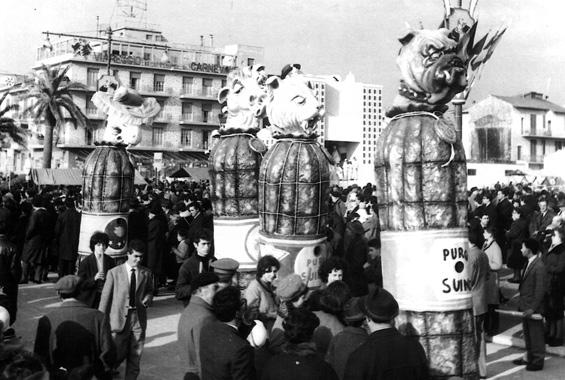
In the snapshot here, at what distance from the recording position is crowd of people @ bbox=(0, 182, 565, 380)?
15.9ft

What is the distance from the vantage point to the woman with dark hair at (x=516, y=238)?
1409cm

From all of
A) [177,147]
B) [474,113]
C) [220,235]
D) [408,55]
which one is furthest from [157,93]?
[408,55]

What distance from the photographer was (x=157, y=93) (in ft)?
191

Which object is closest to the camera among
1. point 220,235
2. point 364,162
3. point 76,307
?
point 76,307

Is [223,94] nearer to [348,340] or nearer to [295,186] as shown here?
[295,186]

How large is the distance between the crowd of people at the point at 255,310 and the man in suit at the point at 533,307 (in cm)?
1

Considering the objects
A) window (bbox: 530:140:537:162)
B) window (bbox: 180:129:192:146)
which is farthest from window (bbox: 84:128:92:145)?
window (bbox: 530:140:537:162)

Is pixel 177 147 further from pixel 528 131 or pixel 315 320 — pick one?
pixel 315 320

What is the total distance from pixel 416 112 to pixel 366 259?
171 inches

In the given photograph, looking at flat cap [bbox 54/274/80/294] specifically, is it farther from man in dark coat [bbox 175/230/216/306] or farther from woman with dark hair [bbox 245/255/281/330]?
man in dark coat [bbox 175/230/216/306]

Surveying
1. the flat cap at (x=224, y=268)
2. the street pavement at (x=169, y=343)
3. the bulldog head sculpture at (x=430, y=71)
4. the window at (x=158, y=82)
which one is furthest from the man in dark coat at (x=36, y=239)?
the window at (x=158, y=82)

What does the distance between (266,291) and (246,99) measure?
14.4 feet

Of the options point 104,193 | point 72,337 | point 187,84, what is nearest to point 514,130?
point 187,84

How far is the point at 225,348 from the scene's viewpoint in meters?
4.99
